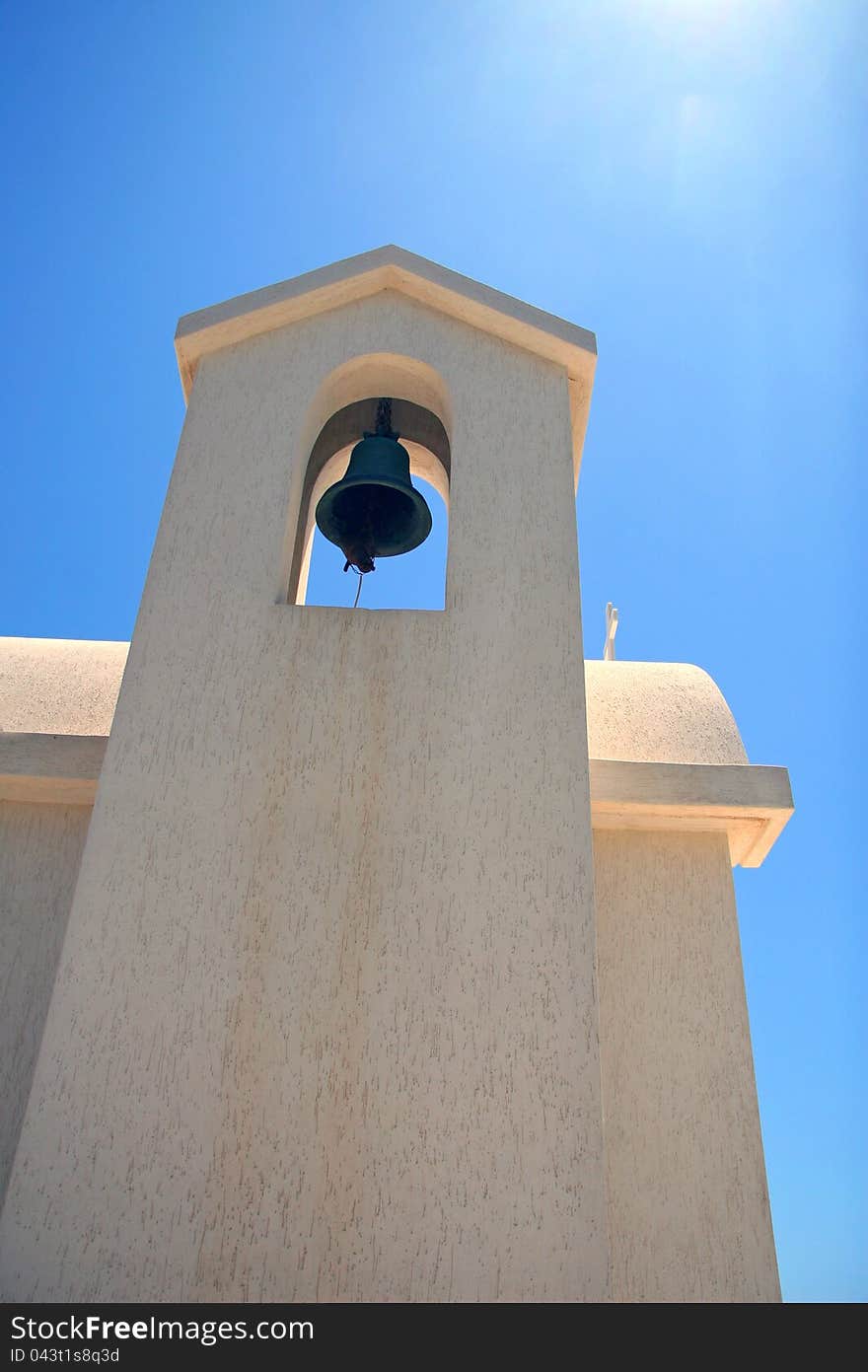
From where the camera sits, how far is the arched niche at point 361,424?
4.85 meters

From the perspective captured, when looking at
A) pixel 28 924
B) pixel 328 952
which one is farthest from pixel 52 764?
pixel 328 952

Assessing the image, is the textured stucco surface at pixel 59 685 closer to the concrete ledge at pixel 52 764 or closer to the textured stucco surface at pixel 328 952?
the concrete ledge at pixel 52 764

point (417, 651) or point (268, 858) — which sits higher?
point (417, 651)

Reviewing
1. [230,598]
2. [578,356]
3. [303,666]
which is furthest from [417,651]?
[578,356]

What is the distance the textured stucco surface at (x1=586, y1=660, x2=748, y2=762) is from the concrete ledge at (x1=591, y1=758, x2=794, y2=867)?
1.42 ft

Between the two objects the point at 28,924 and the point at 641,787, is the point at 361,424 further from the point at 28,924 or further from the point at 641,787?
the point at 28,924

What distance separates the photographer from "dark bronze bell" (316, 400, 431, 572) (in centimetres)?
498

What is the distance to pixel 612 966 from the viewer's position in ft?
13.1

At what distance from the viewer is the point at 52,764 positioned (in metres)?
4.14

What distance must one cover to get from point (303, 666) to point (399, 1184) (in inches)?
72.5

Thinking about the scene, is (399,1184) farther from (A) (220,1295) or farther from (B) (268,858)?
(B) (268,858)

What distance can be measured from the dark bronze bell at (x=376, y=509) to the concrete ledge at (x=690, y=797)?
1.67m

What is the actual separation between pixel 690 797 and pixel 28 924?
274cm
